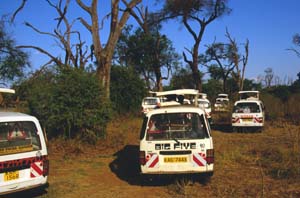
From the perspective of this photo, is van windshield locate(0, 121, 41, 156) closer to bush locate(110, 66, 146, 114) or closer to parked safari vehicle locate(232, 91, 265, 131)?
parked safari vehicle locate(232, 91, 265, 131)

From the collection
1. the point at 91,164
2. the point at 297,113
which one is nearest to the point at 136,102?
the point at 297,113

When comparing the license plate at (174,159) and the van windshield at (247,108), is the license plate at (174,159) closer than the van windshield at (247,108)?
Yes

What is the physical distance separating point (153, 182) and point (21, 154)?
3.00m

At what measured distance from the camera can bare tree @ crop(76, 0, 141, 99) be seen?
16516mm

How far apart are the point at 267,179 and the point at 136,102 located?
1465 cm

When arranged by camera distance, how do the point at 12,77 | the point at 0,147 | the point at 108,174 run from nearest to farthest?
the point at 0,147, the point at 108,174, the point at 12,77

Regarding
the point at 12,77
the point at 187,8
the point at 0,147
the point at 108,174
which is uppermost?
the point at 187,8

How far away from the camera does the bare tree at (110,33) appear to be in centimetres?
1652

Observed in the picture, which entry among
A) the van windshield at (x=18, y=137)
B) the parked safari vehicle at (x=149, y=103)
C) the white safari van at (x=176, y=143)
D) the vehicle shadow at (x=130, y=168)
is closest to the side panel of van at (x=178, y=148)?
the white safari van at (x=176, y=143)

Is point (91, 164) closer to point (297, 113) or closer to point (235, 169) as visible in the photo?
point (235, 169)

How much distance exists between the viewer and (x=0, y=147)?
6.39 m

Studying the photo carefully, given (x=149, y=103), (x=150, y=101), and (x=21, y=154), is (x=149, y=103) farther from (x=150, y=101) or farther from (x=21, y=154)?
(x=21, y=154)

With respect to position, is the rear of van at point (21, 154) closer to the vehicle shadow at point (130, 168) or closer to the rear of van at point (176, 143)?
the rear of van at point (176, 143)

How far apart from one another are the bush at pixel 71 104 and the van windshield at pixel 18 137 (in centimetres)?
512
